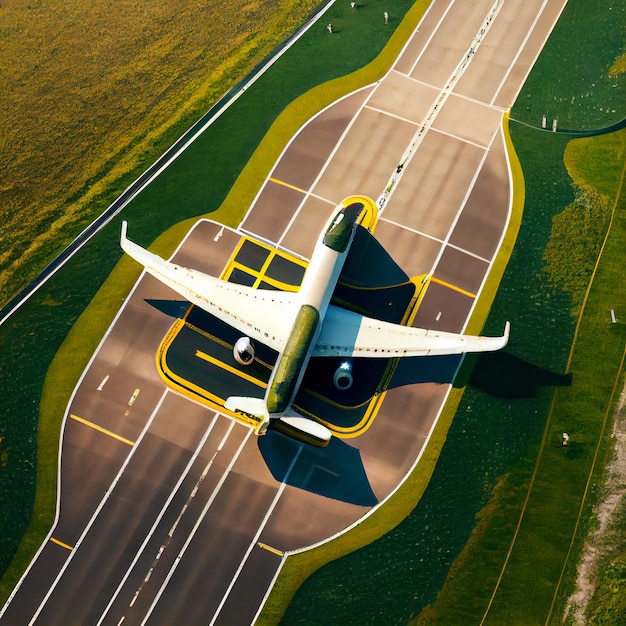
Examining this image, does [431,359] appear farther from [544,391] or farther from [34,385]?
[34,385]

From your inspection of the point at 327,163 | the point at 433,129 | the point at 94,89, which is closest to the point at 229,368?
the point at 327,163

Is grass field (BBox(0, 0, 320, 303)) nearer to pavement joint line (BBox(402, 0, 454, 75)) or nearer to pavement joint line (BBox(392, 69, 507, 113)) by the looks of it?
pavement joint line (BBox(402, 0, 454, 75))

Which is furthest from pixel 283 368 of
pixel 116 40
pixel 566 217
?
pixel 116 40

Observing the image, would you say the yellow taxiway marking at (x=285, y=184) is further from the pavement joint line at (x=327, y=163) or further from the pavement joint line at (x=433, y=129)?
the pavement joint line at (x=433, y=129)

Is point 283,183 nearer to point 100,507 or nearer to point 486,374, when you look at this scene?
point 486,374

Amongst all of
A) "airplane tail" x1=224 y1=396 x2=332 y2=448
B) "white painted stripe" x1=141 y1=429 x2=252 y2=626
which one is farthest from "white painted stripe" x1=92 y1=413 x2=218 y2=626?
"airplane tail" x1=224 y1=396 x2=332 y2=448

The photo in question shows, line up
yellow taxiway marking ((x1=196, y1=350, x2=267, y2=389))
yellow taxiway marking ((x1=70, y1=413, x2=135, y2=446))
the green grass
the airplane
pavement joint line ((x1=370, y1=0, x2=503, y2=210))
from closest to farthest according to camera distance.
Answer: the airplane → the green grass → yellow taxiway marking ((x1=70, y1=413, x2=135, y2=446)) → yellow taxiway marking ((x1=196, y1=350, x2=267, y2=389)) → pavement joint line ((x1=370, y1=0, x2=503, y2=210))
